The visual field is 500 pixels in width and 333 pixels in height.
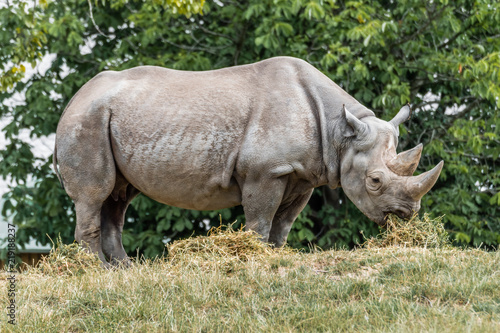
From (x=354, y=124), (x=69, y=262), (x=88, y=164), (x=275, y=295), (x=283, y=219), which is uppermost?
(x=354, y=124)


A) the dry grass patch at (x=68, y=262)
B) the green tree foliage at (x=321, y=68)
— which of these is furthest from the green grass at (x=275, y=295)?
the green tree foliage at (x=321, y=68)

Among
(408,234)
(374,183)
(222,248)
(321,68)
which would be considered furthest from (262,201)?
(321,68)

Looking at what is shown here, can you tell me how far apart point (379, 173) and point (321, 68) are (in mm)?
4444

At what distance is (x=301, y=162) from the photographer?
6.47 m

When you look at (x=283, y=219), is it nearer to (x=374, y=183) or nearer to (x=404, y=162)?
(x=374, y=183)

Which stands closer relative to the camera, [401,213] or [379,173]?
[379,173]

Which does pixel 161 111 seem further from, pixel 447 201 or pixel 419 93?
pixel 419 93

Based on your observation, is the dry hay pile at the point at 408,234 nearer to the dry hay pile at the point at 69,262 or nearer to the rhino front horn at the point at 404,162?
the rhino front horn at the point at 404,162

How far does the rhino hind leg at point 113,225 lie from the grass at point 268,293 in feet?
4.08

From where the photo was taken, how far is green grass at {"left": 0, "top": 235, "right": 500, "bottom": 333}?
439 centimetres

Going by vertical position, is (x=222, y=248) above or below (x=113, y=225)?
above

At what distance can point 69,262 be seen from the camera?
20.4ft

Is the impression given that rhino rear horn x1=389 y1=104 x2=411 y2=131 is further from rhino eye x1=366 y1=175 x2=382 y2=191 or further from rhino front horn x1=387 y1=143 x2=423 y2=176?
rhino eye x1=366 y1=175 x2=382 y2=191

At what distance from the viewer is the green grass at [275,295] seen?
439 cm
